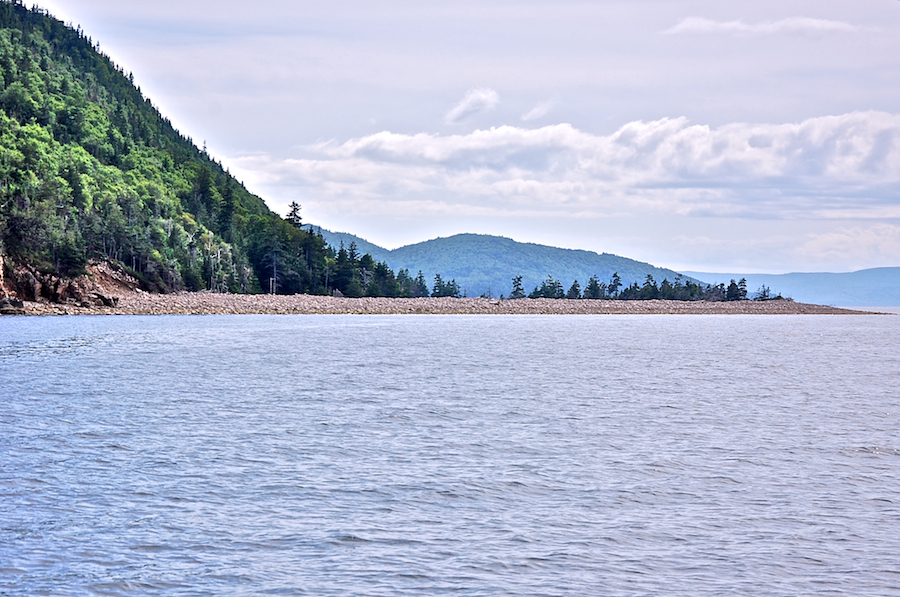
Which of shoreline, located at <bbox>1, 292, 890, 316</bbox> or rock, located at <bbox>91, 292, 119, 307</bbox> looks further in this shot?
shoreline, located at <bbox>1, 292, 890, 316</bbox>

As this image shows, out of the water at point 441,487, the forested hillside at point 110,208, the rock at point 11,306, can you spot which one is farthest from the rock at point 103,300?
the water at point 441,487

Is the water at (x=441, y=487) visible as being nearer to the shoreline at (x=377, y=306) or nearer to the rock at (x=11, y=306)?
the rock at (x=11, y=306)

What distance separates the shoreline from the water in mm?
74985

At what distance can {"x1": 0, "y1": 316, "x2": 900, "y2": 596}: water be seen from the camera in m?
12.4

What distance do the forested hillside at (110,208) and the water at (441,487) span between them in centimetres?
7109

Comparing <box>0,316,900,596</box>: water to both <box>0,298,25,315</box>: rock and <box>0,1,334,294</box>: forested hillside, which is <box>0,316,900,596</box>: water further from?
<box>0,1,334,294</box>: forested hillside

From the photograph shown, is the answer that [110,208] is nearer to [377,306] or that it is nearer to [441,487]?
[377,306]

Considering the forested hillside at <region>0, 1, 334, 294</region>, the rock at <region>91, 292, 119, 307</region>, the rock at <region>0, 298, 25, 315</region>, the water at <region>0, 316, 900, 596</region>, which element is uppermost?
the forested hillside at <region>0, 1, 334, 294</region>

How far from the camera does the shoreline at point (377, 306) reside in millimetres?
110625

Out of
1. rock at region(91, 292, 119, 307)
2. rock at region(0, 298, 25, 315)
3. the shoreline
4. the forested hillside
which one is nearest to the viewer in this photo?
rock at region(0, 298, 25, 315)

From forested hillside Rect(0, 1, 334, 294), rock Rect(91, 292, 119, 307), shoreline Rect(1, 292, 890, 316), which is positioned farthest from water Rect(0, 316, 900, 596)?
shoreline Rect(1, 292, 890, 316)

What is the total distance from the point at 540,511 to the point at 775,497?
5050 mm

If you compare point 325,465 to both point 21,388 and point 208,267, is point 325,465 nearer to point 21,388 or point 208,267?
point 21,388

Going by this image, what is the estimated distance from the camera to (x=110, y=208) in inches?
5084
